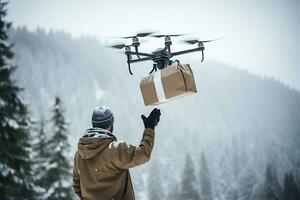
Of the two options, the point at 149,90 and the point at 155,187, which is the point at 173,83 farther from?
the point at 155,187

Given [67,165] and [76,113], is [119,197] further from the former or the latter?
[76,113]

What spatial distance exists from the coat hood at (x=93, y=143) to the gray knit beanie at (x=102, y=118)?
0.39 ft

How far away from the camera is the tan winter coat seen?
3.82 metres

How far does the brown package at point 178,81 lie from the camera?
13.6 feet

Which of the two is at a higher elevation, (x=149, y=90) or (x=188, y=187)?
(x=149, y=90)

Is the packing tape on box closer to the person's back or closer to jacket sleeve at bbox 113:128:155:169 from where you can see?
the person's back

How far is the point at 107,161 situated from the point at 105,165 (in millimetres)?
60

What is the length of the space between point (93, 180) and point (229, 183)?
76.0 metres

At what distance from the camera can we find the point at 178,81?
416 cm

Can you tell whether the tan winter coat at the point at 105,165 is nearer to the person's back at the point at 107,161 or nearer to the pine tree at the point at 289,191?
the person's back at the point at 107,161

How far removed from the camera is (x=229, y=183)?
250 ft

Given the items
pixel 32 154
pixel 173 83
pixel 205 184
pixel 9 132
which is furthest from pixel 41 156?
pixel 205 184

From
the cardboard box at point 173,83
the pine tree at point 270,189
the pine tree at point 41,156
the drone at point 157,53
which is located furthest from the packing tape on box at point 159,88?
the pine tree at point 270,189

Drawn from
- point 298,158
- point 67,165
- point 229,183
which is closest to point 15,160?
point 67,165
